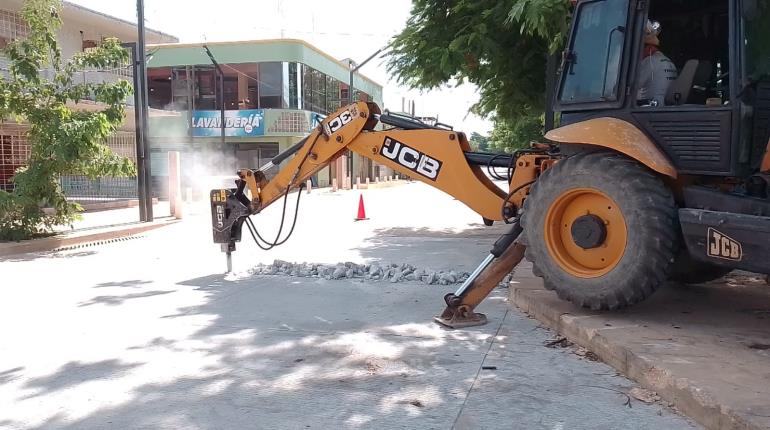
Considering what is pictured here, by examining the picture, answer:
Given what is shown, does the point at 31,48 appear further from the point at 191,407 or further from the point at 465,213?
the point at 465,213

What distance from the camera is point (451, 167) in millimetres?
6285

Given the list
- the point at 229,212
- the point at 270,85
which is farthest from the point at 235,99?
the point at 229,212

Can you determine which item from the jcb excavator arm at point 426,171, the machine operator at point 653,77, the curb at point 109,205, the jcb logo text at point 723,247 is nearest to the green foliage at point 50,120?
the jcb excavator arm at point 426,171

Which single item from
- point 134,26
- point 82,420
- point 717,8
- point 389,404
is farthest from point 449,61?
point 134,26

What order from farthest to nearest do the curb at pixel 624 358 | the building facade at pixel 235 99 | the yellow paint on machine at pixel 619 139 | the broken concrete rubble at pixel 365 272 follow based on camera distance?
the building facade at pixel 235 99, the broken concrete rubble at pixel 365 272, the yellow paint on machine at pixel 619 139, the curb at pixel 624 358

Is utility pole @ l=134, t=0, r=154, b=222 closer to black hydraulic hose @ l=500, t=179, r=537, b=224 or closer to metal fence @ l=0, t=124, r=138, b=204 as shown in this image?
metal fence @ l=0, t=124, r=138, b=204

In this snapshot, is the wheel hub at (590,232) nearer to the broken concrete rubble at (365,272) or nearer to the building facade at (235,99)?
the broken concrete rubble at (365,272)

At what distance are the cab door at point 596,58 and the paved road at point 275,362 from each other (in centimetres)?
197

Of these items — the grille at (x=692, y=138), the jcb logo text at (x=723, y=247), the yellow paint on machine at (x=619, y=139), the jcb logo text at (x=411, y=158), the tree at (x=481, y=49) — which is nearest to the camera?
the jcb logo text at (x=723, y=247)

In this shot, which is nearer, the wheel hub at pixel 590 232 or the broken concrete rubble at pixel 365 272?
the wheel hub at pixel 590 232

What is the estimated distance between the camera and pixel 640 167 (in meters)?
4.63

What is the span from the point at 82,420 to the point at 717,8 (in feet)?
18.4

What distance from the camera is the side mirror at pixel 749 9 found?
421cm

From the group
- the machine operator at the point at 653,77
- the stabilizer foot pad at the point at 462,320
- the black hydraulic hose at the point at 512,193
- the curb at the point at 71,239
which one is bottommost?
the stabilizer foot pad at the point at 462,320
